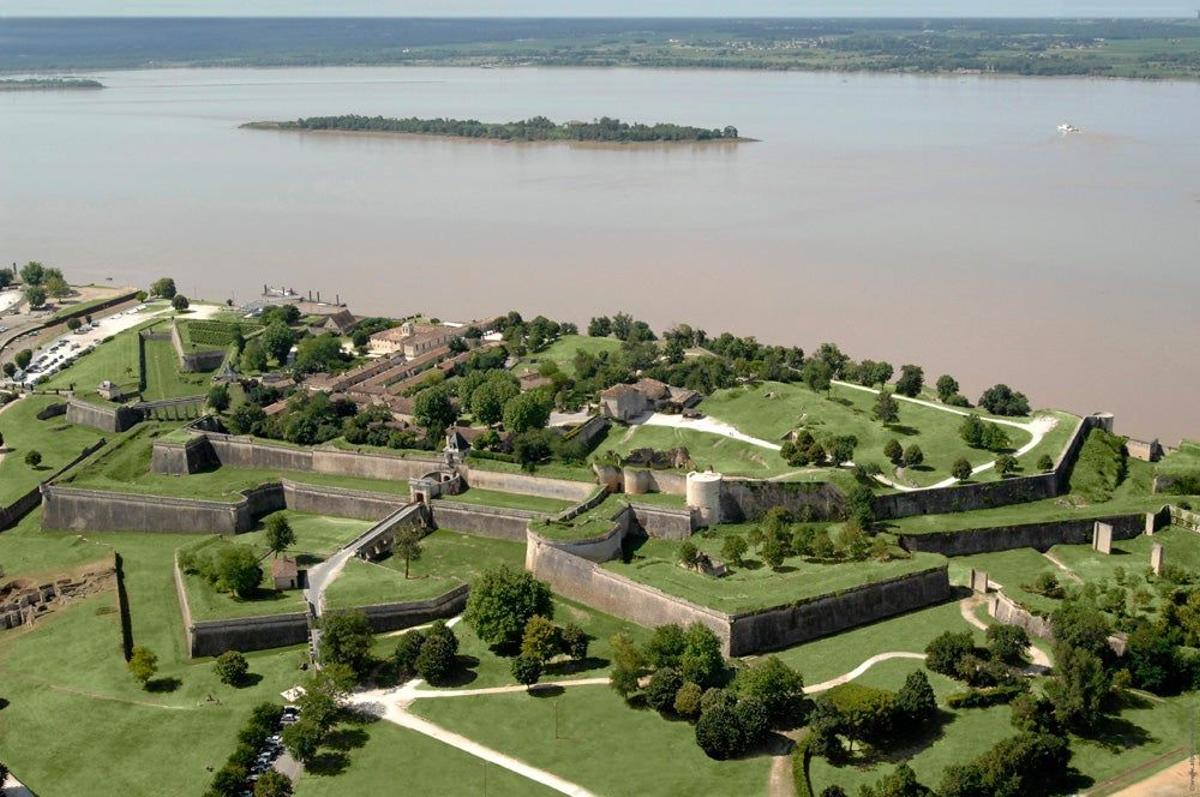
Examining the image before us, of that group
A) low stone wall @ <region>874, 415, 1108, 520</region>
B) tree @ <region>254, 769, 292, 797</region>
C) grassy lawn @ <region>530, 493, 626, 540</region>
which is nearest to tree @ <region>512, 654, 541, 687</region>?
tree @ <region>254, 769, 292, 797</region>

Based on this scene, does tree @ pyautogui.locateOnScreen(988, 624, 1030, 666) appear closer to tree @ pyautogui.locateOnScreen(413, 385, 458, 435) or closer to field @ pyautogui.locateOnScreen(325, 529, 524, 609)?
field @ pyautogui.locateOnScreen(325, 529, 524, 609)

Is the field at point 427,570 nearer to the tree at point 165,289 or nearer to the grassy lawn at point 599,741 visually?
the grassy lawn at point 599,741

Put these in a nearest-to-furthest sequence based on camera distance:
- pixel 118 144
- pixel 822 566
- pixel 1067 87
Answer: pixel 822 566
pixel 118 144
pixel 1067 87

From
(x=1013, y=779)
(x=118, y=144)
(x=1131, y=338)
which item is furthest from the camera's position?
(x=118, y=144)

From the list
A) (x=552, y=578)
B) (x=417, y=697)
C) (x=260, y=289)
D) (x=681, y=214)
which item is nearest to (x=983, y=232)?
(x=681, y=214)

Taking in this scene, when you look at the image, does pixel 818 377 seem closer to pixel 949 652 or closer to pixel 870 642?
pixel 870 642

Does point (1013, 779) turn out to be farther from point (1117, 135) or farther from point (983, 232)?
point (1117, 135)
